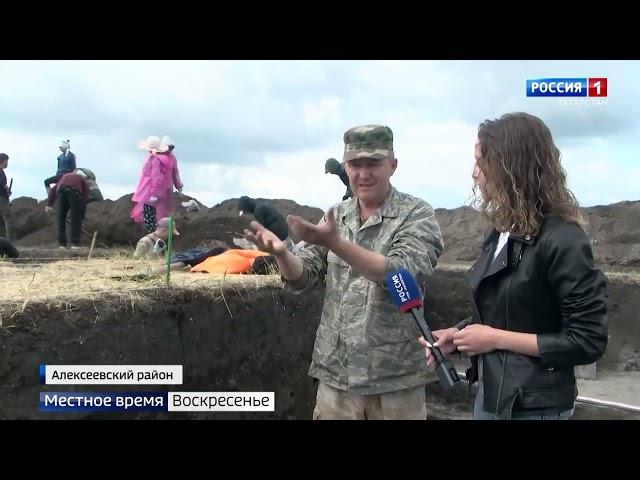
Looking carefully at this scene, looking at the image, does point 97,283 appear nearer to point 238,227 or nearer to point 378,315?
point 378,315

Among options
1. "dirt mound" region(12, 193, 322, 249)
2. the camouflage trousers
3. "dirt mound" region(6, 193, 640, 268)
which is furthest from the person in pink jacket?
the camouflage trousers

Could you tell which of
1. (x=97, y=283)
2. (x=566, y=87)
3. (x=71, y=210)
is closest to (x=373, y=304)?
(x=566, y=87)

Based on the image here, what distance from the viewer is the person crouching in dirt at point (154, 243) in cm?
578

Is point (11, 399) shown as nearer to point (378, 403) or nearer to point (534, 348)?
point (378, 403)

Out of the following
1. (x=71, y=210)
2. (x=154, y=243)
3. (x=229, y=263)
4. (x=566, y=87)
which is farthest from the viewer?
(x=71, y=210)

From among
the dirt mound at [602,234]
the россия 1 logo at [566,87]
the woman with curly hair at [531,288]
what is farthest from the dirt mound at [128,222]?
the woman with curly hair at [531,288]

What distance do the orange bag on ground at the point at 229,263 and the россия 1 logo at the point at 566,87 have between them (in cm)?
247

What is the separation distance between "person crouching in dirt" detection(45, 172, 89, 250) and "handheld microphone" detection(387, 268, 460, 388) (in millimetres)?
5427

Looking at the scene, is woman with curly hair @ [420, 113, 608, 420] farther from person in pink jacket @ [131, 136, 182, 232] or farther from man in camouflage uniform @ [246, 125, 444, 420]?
person in pink jacket @ [131, 136, 182, 232]

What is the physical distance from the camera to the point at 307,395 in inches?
165

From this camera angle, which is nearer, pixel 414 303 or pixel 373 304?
pixel 414 303

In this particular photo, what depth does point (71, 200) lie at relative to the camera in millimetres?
6934

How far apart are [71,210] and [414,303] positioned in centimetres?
612

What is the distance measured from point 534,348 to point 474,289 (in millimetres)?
244
